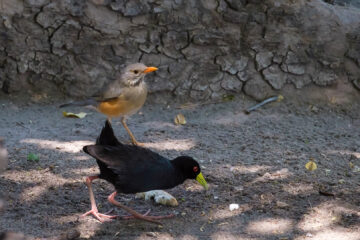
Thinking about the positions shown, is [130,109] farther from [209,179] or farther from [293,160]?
[293,160]

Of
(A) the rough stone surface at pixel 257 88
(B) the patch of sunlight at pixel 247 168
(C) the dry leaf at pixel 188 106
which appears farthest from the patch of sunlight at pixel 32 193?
(A) the rough stone surface at pixel 257 88

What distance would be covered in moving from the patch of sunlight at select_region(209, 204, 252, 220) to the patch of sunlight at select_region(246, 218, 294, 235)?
0.23m

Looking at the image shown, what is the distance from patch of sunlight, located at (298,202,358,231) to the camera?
497 cm

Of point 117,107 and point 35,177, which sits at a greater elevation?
point 117,107

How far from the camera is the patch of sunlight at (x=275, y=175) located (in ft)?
19.5

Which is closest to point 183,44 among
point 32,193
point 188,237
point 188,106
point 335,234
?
point 188,106

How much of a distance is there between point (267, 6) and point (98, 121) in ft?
9.48

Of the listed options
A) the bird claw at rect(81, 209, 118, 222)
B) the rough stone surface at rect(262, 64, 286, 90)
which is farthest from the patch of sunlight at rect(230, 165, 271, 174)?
the rough stone surface at rect(262, 64, 286, 90)

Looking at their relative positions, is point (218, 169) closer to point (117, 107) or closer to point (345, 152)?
point (117, 107)

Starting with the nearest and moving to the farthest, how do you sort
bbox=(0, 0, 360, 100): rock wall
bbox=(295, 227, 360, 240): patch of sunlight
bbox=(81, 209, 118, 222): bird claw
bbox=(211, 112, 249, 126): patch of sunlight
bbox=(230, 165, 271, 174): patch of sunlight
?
bbox=(295, 227, 360, 240): patch of sunlight < bbox=(81, 209, 118, 222): bird claw < bbox=(230, 165, 271, 174): patch of sunlight < bbox=(211, 112, 249, 126): patch of sunlight < bbox=(0, 0, 360, 100): rock wall

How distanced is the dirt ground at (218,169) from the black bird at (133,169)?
0.35 meters

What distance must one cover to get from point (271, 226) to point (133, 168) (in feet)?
4.40

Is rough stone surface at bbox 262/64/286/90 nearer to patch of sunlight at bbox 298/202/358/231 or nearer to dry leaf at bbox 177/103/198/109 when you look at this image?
dry leaf at bbox 177/103/198/109

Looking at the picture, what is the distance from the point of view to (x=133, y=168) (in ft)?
16.2
